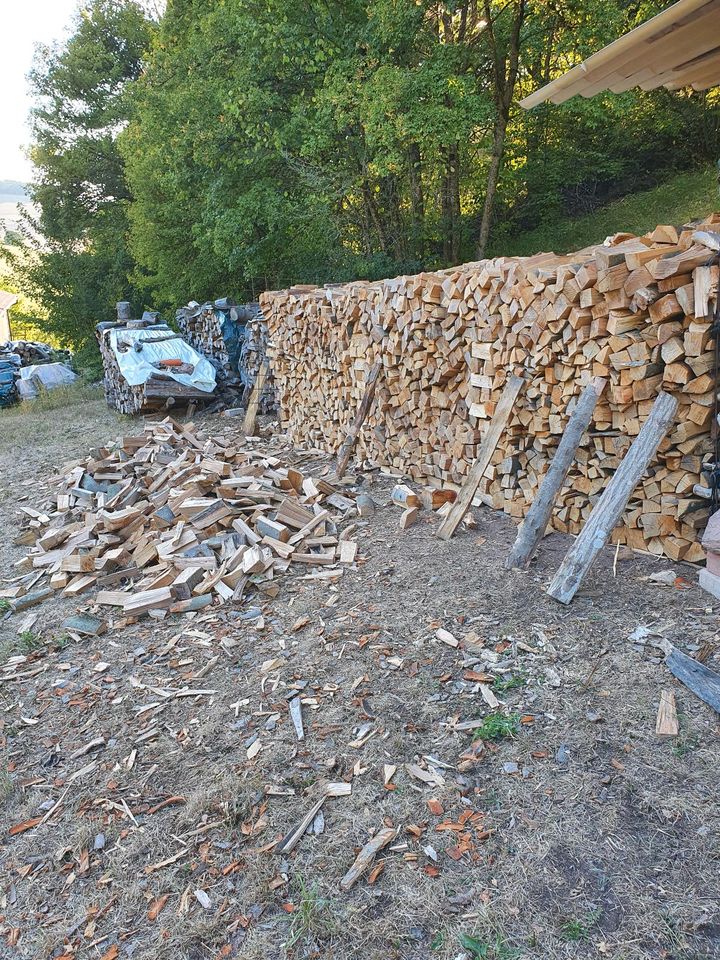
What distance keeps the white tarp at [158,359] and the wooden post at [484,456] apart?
8057 mm

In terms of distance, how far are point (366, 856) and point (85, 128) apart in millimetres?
26274

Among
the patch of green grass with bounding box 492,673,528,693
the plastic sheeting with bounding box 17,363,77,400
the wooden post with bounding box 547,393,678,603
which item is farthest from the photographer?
the plastic sheeting with bounding box 17,363,77,400

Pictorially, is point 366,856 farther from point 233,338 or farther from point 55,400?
point 55,400

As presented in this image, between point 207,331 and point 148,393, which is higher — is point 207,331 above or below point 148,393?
above

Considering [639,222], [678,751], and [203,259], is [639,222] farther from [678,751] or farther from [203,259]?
[678,751]

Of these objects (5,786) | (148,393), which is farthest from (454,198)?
(5,786)

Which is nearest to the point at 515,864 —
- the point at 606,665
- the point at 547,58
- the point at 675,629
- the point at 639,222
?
the point at 606,665

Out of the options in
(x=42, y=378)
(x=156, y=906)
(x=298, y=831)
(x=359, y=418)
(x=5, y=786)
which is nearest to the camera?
(x=156, y=906)

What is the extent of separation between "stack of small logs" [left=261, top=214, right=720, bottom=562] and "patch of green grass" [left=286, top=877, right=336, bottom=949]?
9.34 feet

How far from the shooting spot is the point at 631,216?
1343 centimetres

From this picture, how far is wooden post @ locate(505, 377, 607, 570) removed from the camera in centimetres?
421

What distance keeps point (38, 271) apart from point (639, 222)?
1623cm

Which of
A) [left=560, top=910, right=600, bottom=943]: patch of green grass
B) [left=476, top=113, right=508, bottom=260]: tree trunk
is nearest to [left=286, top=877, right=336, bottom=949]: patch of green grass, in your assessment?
[left=560, top=910, right=600, bottom=943]: patch of green grass

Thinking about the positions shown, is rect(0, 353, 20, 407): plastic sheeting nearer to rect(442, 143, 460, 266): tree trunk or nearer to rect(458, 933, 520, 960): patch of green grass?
rect(442, 143, 460, 266): tree trunk
